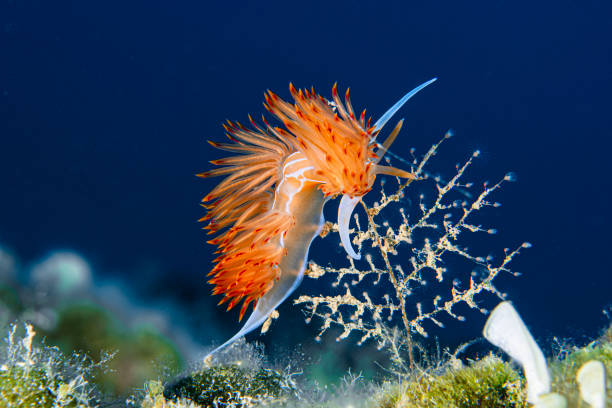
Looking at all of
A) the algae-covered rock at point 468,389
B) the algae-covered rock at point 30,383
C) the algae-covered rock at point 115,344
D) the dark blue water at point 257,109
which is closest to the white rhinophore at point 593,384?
the algae-covered rock at point 468,389

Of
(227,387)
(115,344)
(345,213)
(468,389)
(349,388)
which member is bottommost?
(468,389)

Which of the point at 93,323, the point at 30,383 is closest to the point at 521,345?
the point at 30,383

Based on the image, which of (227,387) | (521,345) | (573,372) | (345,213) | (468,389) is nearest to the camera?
(521,345)

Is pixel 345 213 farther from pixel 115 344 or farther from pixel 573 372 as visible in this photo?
pixel 115 344

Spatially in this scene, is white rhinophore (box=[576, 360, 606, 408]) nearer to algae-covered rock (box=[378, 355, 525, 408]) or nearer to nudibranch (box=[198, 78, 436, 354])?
algae-covered rock (box=[378, 355, 525, 408])

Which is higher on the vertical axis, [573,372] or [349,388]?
[349,388]

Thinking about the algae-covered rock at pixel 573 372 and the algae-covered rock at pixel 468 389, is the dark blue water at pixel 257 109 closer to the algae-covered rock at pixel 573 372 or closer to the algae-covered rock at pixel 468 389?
the algae-covered rock at pixel 468 389
